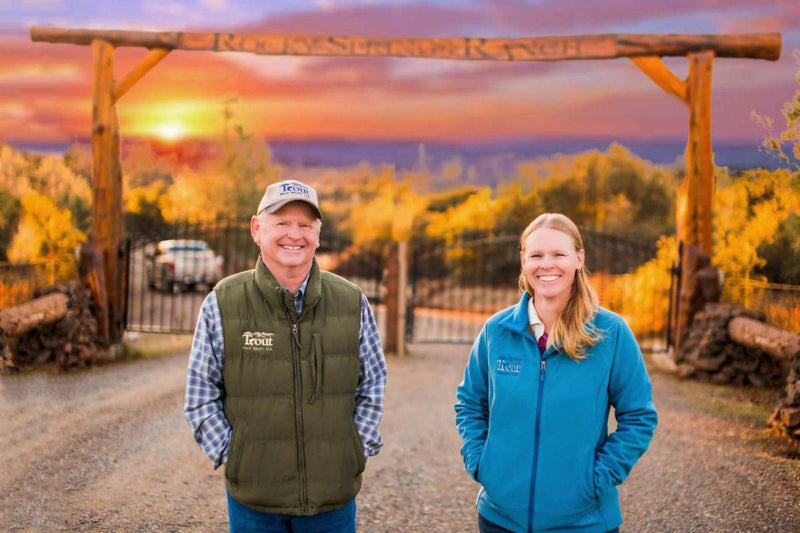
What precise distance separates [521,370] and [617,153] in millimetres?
19992

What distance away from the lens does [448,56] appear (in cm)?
834

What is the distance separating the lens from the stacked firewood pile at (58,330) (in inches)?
297

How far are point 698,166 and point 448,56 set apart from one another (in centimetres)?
304

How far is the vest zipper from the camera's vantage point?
2.29 m

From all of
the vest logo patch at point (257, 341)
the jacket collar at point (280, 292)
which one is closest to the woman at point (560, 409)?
the jacket collar at point (280, 292)

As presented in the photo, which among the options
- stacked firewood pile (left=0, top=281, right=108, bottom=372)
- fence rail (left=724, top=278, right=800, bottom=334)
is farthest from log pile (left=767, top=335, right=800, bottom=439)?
stacked firewood pile (left=0, top=281, right=108, bottom=372)

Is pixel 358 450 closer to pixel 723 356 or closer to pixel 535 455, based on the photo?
pixel 535 455

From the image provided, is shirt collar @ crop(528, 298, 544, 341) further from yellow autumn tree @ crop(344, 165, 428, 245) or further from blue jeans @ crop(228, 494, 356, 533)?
yellow autumn tree @ crop(344, 165, 428, 245)

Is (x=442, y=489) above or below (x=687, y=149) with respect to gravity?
below

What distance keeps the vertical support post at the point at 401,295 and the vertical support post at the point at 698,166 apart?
3.28m

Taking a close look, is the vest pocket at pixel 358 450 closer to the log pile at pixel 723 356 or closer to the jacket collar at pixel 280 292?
the jacket collar at pixel 280 292

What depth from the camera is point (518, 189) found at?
21.0 meters

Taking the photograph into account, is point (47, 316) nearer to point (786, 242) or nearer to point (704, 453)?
point (704, 453)

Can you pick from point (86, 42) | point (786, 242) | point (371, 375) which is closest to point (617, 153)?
point (786, 242)
